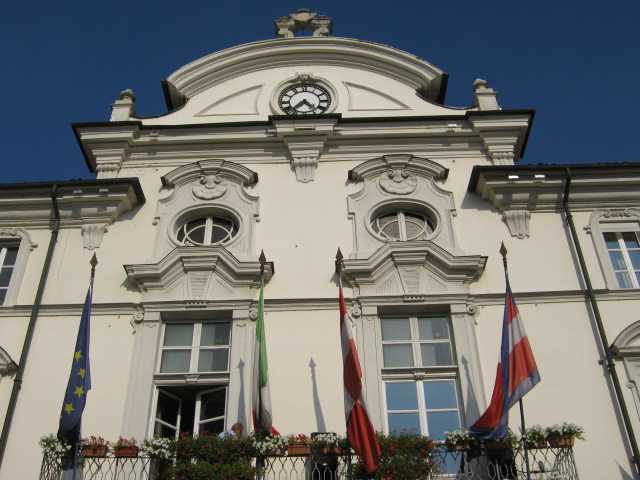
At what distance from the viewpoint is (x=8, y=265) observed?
14078mm

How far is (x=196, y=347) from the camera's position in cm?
1266

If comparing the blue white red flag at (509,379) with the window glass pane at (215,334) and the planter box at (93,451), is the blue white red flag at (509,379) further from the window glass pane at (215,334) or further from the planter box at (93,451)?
the planter box at (93,451)

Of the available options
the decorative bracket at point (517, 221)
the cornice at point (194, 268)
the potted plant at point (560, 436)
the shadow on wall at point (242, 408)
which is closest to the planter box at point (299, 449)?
the shadow on wall at point (242, 408)

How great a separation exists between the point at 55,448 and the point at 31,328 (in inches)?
118

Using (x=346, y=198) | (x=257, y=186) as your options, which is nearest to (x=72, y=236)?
(x=257, y=186)

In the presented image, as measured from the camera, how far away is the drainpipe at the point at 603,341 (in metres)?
11.2

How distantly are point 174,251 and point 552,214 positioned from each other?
6.69 m

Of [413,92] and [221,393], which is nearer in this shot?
[221,393]

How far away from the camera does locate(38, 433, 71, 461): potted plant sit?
10297 millimetres

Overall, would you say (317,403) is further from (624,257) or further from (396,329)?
(624,257)

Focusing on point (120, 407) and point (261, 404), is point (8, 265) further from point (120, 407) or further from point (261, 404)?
point (261, 404)

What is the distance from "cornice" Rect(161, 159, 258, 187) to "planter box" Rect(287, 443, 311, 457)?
235 inches

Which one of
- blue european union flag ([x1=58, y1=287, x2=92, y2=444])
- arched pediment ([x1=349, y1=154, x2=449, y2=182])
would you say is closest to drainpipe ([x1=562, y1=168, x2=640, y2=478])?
arched pediment ([x1=349, y1=154, x2=449, y2=182])

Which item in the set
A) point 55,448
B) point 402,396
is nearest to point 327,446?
point 402,396
